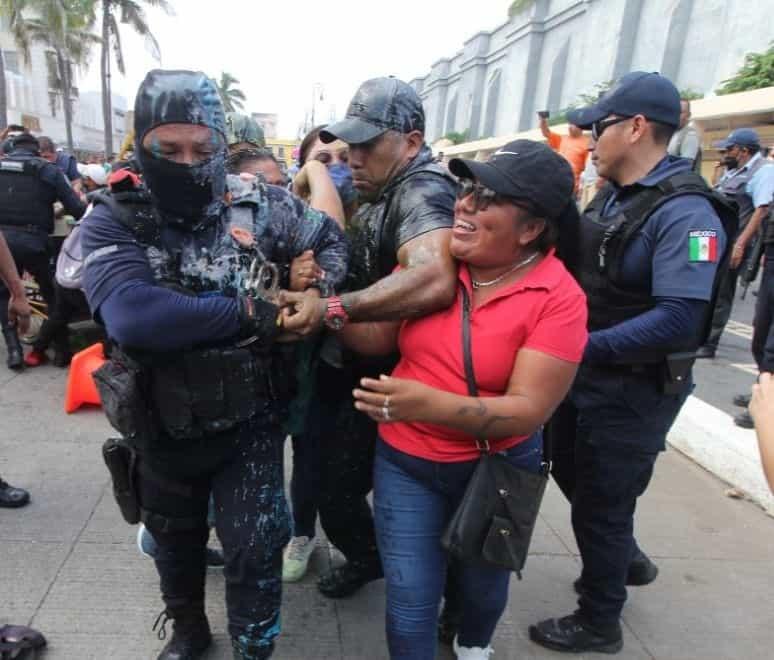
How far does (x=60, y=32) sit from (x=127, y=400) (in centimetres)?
3347

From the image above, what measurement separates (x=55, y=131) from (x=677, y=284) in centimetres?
4983

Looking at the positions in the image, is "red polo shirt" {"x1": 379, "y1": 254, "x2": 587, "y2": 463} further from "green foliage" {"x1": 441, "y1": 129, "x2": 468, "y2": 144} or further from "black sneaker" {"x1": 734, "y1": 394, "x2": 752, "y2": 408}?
"green foliage" {"x1": 441, "y1": 129, "x2": 468, "y2": 144}

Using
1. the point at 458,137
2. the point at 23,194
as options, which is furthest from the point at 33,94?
the point at 23,194

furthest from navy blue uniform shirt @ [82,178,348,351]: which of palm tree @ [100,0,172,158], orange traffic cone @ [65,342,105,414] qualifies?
palm tree @ [100,0,172,158]

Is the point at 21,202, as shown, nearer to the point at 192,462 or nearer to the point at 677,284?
the point at 192,462

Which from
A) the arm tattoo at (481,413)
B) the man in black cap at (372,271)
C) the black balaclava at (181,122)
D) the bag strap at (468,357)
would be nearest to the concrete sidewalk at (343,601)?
the man in black cap at (372,271)

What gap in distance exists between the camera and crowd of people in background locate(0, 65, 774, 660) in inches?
59.2

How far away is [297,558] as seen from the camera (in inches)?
101

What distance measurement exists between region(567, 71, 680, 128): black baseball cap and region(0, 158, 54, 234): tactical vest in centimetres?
468

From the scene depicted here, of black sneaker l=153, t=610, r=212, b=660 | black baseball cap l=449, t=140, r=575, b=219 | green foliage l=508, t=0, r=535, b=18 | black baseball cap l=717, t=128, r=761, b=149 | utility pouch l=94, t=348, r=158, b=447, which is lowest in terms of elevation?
black sneaker l=153, t=610, r=212, b=660

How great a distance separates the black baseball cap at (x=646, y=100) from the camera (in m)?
1.96

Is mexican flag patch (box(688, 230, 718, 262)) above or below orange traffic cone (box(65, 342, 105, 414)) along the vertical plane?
above

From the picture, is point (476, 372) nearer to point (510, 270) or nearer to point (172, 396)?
point (510, 270)

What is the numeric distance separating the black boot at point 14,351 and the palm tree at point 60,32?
28.6 meters
